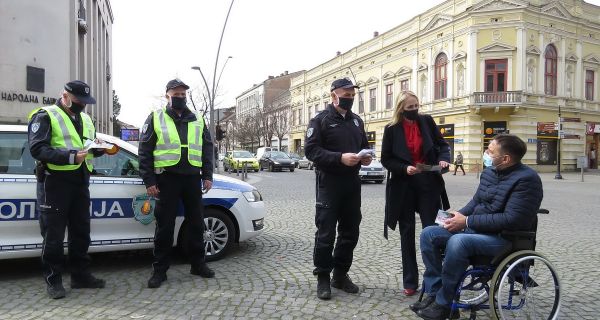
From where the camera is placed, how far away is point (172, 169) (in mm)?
4422

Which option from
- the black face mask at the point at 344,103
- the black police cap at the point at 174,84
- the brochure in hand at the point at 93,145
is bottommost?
the brochure in hand at the point at 93,145

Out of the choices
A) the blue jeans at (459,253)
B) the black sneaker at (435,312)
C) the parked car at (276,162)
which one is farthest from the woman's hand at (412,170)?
the parked car at (276,162)

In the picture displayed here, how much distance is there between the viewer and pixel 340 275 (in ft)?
14.3

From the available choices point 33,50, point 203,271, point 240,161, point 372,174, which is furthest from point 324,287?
point 240,161

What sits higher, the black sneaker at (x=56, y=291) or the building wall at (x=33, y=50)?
the building wall at (x=33, y=50)

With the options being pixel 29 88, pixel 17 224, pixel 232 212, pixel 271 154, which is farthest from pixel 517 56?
pixel 17 224

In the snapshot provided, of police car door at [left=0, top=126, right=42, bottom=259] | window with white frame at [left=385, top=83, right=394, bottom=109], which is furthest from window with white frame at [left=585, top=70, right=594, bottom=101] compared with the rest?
police car door at [left=0, top=126, right=42, bottom=259]

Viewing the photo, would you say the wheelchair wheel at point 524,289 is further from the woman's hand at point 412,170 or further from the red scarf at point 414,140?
the red scarf at point 414,140

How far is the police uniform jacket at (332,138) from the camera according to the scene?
161 inches

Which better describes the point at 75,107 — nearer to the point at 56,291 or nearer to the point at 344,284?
the point at 56,291

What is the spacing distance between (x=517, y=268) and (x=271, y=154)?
2912 cm

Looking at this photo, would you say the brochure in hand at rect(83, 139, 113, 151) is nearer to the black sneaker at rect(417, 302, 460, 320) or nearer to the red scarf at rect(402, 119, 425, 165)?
the red scarf at rect(402, 119, 425, 165)

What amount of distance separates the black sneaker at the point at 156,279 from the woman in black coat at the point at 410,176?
226 cm

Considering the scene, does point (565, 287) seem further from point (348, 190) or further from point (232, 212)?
point (232, 212)
